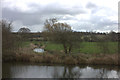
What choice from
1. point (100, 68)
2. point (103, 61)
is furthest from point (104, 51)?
point (100, 68)

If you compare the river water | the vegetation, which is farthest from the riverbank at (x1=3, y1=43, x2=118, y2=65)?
the river water

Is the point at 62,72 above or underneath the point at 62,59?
underneath

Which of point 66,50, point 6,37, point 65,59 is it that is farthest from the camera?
point 66,50

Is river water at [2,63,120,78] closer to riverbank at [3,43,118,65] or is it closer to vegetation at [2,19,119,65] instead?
riverbank at [3,43,118,65]

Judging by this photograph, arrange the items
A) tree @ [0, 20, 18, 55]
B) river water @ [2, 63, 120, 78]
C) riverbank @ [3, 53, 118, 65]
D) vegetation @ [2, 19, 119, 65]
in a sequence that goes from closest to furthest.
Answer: river water @ [2, 63, 120, 78]
tree @ [0, 20, 18, 55]
vegetation @ [2, 19, 119, 65]
riverbank @ [3, 53, 118, 65]

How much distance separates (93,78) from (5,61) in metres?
9.95

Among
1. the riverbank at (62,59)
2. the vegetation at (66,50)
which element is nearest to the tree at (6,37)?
the vegetation at (66,50)

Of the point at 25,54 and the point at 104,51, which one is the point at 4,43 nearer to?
the point at 25,54

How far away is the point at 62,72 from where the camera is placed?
11.8 meters

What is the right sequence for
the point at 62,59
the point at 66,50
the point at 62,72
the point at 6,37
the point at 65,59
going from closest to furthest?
1. the point at 62,72
2. the point at 6,37
3. the point at 65,59
4. the point at 62,59
5. the point at 66,50

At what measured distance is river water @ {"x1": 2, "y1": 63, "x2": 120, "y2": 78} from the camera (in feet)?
35.3

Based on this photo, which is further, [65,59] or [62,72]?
[65,59]

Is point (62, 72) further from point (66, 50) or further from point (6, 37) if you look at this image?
point (6, 37)

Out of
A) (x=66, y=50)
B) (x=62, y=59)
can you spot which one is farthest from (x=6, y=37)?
(x=66, y=50)
